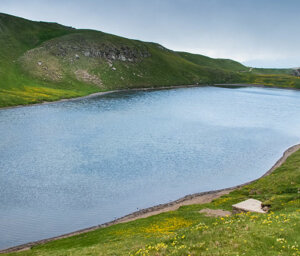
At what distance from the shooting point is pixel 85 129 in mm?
100125

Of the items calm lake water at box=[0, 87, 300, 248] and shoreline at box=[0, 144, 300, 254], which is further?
calm lake water at box=[0, 87, 300, 248]

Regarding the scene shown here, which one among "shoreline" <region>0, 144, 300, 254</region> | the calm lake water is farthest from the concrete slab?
the calm lake water

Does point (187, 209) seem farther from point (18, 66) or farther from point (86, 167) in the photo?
point (18, 66)

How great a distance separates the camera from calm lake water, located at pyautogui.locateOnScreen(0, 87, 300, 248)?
47.9 meters

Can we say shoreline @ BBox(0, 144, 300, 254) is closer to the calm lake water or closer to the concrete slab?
the calm lake water

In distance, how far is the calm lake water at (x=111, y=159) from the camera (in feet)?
157

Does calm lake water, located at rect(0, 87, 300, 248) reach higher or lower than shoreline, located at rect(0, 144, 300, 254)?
higher

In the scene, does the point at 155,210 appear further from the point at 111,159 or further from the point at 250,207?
the point at 111,159

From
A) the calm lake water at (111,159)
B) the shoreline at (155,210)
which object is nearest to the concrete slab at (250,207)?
the shoreline at (155,210)

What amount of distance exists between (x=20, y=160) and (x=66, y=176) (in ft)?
49.1

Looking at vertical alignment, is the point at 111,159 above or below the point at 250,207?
below

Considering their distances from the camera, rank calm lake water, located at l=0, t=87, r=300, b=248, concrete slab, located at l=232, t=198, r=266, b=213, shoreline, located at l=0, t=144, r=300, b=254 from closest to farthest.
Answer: concrete slab, located at l=232, t=198, r=266, b=213 < shoreline, located at l=0, t=144, r=300, b=254 < calm lake water, located at l=0, t=87, r=300, b=248

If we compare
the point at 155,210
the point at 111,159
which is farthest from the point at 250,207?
the point at 111,159

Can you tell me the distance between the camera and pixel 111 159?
70875 mm
